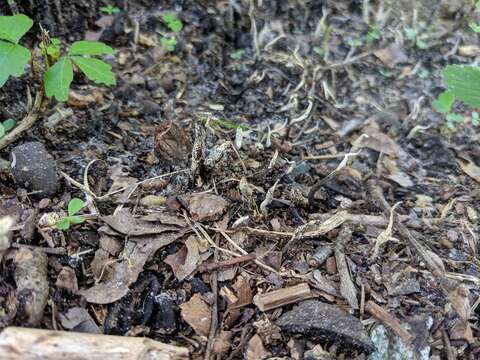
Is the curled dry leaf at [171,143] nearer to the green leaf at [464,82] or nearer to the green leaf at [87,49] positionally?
the green leaf at [87,49]

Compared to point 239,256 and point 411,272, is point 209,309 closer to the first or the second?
point 239,256

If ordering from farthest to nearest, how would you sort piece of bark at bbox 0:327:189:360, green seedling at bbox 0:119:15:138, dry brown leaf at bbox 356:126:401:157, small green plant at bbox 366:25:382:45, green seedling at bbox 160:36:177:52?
small green plant at bbox 366:25:382:45, green seedling at bbox 160:36:177:52, dry brown leaf at bbox 356:126:401:157, green seedling at bbox 0:119:15:138, piece of bark at bbox 0:327:189:360

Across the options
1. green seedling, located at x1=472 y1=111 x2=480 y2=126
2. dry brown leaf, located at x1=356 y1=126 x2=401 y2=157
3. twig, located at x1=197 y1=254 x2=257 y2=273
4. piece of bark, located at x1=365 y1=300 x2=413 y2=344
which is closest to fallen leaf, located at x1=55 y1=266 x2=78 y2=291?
twig, located at x1=197 y1=254 x2=257 y2=273

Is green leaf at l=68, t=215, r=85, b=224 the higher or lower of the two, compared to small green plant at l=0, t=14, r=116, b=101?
lower

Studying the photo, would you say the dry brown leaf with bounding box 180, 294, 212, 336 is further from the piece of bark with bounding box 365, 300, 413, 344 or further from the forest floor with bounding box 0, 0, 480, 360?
the piece of bark with bounding box 365, 300, 413, 344

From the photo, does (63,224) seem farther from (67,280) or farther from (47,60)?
(47,60)

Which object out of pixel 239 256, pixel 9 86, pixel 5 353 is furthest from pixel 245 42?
pixel 5 353

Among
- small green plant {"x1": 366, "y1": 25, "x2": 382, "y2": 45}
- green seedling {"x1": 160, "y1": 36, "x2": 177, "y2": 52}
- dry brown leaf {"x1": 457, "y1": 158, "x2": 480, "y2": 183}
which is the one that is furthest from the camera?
small green plant {"x1": 366, "y1": 25, "x2": 382, "y2": 45}

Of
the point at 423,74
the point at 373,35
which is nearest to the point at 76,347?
the point at 423,74
